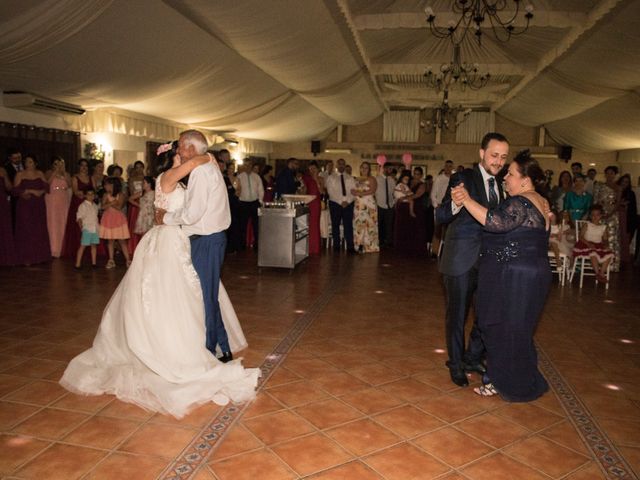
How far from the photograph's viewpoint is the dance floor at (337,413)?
2381 mm

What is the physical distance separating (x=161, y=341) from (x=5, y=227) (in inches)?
193

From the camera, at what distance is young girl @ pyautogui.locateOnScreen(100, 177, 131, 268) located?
6938 millimetres

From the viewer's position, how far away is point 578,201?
7.92 meters

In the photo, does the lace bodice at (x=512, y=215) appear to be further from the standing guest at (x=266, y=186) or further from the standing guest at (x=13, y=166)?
the standing guest at (x=266, y=186)

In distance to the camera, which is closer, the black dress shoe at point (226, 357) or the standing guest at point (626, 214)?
the black dress shoe at point (226, 357)

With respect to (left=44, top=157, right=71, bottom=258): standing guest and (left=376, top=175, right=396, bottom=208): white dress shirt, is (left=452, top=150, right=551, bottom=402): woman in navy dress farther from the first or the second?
(left=376, top=175, right=396, bottom=208): white dress shirt

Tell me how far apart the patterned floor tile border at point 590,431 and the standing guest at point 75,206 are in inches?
256

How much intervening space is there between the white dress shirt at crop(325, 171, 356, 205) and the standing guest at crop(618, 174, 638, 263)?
13.8 ft

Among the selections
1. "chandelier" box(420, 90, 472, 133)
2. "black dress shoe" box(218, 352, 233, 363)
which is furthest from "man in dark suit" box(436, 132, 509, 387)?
"chandelier" box(420, 90, 472, 133)

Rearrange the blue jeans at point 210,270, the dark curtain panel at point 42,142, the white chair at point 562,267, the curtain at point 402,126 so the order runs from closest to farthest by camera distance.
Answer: the blue jeans at point 210,270
the white chair at point 562,267
the dark curtain panel at point 42,142
the curtain at point 402,126

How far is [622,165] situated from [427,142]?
21.5ft

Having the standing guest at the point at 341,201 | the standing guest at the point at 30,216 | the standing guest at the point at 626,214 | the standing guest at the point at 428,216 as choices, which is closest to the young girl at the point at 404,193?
the standing guest at the point at 428,216

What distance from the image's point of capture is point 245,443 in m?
2.54

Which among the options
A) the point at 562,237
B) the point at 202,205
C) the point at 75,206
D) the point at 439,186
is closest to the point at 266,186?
the point at 439,186
